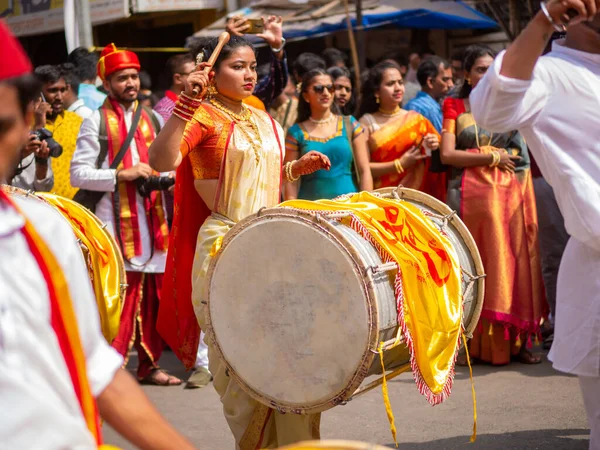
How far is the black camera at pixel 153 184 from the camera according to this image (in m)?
5.96

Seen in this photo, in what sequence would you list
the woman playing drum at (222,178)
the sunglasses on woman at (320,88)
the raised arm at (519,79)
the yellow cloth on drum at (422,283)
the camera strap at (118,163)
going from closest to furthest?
the raised arm at (519,79) → the yellow cloth on drum at (422,283) → the woman playing drum at (222,178) → the camera strap at (118,163) → the sunglasses on woman at (320,88)

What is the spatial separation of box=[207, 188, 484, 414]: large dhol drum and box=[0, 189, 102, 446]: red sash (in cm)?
194

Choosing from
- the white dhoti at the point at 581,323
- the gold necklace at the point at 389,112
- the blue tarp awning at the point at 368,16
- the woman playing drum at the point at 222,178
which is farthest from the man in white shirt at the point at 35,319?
the blue tarp awning at the point at 368,16

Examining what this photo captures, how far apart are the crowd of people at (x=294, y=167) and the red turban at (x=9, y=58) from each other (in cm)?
144

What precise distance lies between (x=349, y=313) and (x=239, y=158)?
3.28 ft

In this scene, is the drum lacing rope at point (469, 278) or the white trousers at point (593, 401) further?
the drum lacing rope at point (469, 278)

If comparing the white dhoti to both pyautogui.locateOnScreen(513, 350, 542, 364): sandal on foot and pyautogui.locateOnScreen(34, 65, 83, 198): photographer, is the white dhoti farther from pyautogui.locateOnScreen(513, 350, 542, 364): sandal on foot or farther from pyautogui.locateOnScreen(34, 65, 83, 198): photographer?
pyautogui.locateOnScreen(34, 65, 83, 198): photographer

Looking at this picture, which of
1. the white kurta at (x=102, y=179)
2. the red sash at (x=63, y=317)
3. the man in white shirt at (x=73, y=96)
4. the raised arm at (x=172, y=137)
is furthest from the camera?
the man in white shirt at (x=73, y=96)

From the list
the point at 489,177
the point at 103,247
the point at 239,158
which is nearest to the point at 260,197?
the point at 239,158

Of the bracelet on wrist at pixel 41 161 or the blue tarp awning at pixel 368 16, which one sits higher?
the bracelet on wrist at pixel 41 161

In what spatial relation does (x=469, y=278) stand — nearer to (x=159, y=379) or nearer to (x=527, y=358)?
(x=527, y=358)

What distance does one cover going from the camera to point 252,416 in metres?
4.09

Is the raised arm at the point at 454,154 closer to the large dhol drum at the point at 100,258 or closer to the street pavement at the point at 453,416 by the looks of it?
the street pavement at the point at 453,416

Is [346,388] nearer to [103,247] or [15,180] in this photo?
[103,247]
